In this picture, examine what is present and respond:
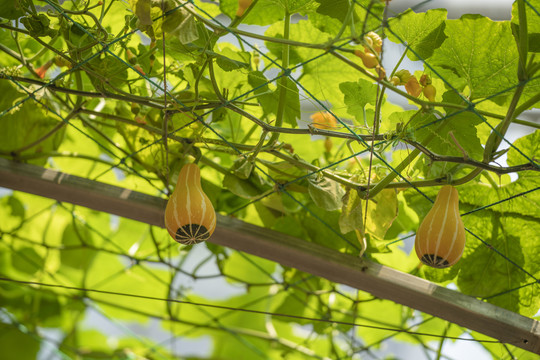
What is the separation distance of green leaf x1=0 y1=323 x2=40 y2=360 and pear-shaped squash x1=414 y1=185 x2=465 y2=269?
3.12ft

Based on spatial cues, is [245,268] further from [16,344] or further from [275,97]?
[16,344]

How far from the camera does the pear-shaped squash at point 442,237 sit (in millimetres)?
516

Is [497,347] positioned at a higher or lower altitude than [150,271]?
lower

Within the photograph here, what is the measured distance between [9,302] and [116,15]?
680 millimetres

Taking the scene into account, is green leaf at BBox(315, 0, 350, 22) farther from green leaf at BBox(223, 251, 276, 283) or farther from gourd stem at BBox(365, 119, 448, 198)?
green leaf at BBox(223, 251, 276, 283)

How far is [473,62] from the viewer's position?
0.52m

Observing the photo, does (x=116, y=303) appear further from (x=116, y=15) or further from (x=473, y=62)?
(x=473, y=62)

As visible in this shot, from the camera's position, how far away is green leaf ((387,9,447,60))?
1.70ft

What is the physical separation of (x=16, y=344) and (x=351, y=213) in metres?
0.90

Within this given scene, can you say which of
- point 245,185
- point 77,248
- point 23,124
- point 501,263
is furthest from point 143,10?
point 77,248

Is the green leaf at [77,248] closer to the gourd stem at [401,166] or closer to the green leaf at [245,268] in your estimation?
the green leaf at [245,268]

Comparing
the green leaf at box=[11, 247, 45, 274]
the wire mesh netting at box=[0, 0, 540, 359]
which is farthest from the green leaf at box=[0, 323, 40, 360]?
the green leaf at box=[11, 247, 45, 274]

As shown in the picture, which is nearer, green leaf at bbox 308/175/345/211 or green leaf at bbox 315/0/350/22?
green leaf at bbox 315/0/350/22

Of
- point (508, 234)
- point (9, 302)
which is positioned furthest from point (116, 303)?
point (508, 234)
